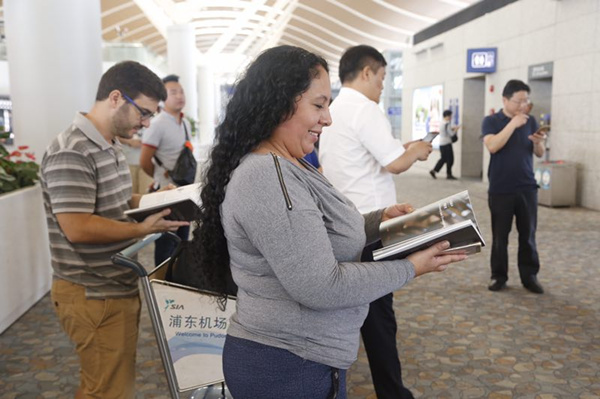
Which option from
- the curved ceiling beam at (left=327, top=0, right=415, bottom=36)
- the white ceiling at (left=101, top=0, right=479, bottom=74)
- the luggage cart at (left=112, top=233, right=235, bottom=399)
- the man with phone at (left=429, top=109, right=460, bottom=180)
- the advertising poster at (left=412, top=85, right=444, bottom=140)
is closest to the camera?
the luggage cart at (left=112, top=233, right=235, bottom=399)

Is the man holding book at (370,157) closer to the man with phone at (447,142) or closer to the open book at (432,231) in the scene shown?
the open book at (432,231)

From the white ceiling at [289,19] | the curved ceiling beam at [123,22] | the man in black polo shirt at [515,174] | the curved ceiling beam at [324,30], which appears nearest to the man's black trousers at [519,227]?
the man in black polo shirt at [515,174]

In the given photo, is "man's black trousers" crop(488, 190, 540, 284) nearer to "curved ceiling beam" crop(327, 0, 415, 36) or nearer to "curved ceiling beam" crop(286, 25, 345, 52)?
"curved ceiling beam" crop(327, 0, 415, 36)

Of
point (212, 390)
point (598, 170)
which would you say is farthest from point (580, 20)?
point (212, 390)

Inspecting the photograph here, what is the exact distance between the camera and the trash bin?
395 inches

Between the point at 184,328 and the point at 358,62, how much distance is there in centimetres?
168

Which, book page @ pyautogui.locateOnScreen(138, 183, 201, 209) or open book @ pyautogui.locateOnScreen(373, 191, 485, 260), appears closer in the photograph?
open book @ pyautogui.locateOnScreen(373, 191, 485, 260)

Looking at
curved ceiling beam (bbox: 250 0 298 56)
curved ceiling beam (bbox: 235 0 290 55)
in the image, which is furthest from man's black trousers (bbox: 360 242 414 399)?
curved ceiling beam (bbox: 235 0 290 55)

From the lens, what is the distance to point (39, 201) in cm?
516

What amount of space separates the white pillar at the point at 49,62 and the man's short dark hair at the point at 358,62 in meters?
3.37

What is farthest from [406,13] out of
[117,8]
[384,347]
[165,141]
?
[384,347]

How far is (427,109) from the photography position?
19000mm

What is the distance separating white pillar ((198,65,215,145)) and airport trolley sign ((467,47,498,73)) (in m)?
23.8

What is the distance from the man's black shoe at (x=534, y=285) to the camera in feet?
16.8
